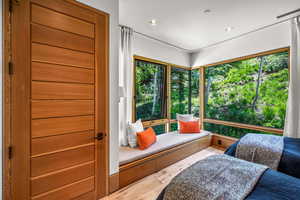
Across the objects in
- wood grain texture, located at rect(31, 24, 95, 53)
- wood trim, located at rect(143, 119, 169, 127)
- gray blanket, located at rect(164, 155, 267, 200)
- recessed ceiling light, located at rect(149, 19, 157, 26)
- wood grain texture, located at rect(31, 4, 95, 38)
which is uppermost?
recessed ceiling light, located at rect(149, 19, 157, 26)

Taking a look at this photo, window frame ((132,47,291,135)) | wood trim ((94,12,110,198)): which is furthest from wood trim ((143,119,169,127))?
wood trim ((94,12,110,198))

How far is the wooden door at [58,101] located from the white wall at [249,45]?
3.18 m

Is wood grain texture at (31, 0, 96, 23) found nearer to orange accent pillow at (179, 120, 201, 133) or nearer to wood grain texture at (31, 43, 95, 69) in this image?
wood grain texture at (31, 43, 95, 69)

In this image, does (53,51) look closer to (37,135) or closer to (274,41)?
(37,135)

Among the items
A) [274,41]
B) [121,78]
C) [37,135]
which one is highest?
[274,41]

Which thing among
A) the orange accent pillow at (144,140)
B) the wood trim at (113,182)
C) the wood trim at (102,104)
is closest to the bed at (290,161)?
the orange accent pillow at (144,140)

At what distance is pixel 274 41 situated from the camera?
9.47 feet

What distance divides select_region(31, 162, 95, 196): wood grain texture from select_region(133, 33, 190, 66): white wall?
248cm

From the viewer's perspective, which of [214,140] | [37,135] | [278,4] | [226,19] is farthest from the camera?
[214,140]

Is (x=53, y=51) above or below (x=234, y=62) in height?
below

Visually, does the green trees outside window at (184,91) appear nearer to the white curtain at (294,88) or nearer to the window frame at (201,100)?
the window frame at (201,100)

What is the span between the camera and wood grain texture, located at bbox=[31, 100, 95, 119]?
1.40 m

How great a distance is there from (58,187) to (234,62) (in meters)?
4.32

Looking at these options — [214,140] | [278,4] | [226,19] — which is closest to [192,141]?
[214,140]
